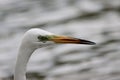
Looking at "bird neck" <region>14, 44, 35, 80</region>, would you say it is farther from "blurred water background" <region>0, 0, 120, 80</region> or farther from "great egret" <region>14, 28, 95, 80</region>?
"blurred water background" <region>0, 0, 120, 80</region>

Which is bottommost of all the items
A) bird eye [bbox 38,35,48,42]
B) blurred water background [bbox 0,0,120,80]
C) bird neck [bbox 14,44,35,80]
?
bird neck [bbox 14,44,35,80]

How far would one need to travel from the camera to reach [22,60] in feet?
18.4

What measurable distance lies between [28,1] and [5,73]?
4457 mm

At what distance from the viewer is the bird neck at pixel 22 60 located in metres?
5.58

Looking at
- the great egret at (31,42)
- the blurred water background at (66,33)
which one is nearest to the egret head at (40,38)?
the great egret at (31,42)

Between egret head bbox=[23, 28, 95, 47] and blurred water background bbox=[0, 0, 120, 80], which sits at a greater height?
blurred water background bbox=[0, 0, 120, 80]

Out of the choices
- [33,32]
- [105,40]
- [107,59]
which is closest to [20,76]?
[33,32]

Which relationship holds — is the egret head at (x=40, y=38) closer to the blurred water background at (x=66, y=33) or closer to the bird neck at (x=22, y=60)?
the bird neck at (x=22, y=60)

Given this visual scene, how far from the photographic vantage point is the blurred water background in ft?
31.5

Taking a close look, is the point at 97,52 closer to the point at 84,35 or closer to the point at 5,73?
the point at 84,35

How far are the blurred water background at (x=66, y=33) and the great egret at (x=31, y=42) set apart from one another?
3.44 metres

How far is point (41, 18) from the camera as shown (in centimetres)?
1246

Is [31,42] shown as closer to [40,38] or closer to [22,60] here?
[40,38]

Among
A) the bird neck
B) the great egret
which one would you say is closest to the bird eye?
the great egret
